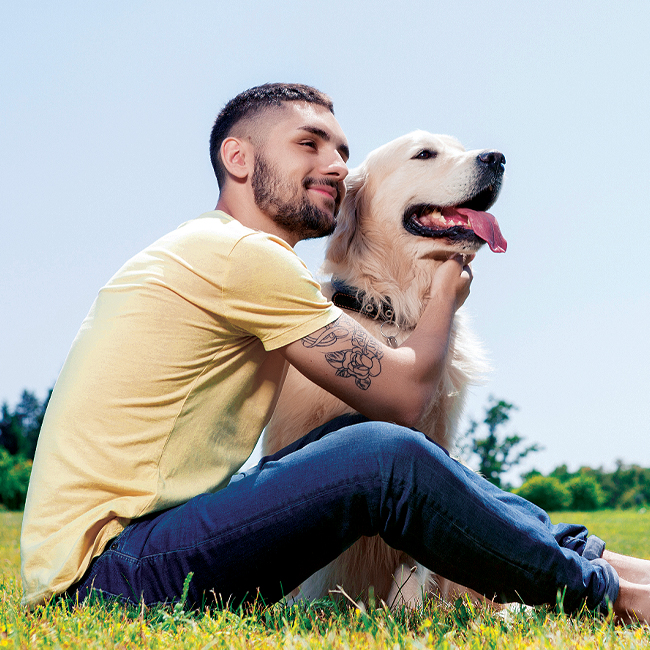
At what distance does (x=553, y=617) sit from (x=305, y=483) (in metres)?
0.84

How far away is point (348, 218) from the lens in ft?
11.8

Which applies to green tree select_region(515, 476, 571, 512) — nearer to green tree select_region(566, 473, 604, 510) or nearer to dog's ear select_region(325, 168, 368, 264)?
green tree select_region(566, 473, 604, 510)

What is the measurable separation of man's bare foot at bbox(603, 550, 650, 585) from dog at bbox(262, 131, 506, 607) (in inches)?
37.3

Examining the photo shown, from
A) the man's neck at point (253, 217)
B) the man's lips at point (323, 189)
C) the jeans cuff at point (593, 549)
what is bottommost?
the jeans cuff at point (593, 549)

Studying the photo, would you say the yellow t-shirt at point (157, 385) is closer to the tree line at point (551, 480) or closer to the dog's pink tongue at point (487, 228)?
the dog's pink tongue at point (487, 228)

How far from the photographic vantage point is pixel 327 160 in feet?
9.38

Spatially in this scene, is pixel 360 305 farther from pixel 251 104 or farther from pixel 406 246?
pixel 251 104

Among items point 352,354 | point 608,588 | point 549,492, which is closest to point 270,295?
point 352,354

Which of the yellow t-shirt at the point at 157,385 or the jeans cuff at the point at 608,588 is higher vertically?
the yellow t-shirt at the point at 157,385

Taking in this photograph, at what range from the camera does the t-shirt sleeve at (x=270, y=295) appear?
213 cm

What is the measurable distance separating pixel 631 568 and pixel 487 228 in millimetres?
1704

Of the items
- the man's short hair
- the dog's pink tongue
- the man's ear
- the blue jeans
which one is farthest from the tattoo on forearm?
the dog's pink tongue

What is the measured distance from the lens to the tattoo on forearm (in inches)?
84.1

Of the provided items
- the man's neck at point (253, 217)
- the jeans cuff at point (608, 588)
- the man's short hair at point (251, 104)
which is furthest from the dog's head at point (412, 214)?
the jeans cuff at point (608, 588)
